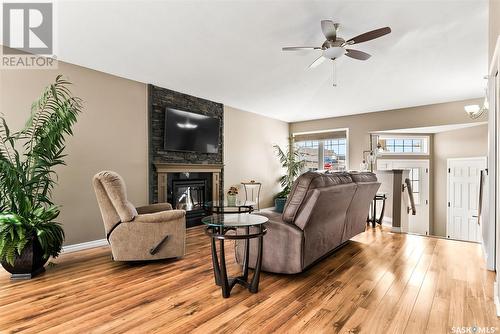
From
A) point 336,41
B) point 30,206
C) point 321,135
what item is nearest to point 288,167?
point 321,135

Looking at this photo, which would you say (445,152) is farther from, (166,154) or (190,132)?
(166,154)

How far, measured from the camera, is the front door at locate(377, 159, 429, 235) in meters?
7.09

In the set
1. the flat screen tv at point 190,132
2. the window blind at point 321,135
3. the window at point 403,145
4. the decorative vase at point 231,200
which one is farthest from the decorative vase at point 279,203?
the decorative vase at point 231,200

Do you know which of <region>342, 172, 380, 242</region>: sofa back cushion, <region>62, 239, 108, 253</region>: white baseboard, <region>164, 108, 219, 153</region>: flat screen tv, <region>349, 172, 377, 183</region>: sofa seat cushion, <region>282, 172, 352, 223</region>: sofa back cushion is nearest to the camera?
<region>282, 172, 352, 223</region>: sofa back cushion

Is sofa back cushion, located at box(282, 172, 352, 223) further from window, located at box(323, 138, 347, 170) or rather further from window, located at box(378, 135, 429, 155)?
window, located at box(378, 135, 429, 155)

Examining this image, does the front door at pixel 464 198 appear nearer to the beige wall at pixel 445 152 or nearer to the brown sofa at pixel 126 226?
the beige wall at pixel 445 152

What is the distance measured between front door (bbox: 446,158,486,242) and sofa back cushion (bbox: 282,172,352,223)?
5.40 meters

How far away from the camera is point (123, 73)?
425 cm

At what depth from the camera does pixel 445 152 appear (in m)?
6.80

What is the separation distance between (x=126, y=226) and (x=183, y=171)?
2.21 metres

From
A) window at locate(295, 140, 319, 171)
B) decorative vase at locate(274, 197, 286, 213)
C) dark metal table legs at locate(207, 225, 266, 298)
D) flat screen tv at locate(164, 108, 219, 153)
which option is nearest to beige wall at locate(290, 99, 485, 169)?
window at locate(295, 140, 319, 171)

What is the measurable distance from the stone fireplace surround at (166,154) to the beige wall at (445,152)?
222 inches

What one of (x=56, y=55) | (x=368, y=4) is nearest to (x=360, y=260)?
(x=368, y=4)

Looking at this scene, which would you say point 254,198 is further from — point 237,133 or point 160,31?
point 160,31
